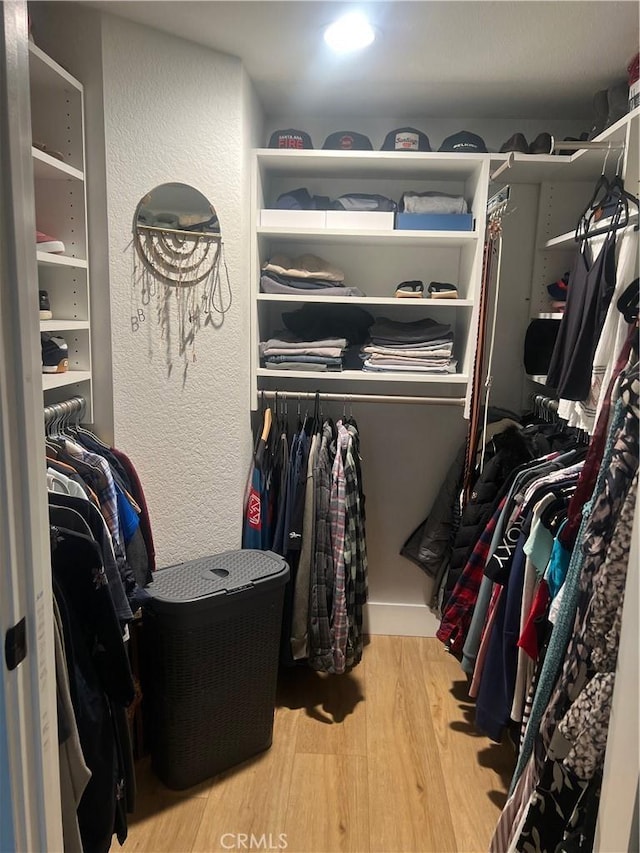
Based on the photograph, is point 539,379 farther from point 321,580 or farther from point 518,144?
point 321,580

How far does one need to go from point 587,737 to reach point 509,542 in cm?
75

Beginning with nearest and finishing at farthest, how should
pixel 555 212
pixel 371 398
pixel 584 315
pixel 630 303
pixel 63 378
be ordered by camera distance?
1. pixel 630 303
2. pixel 584 315
3. pixel 63 378
4. pixel 371 398
5. pixel 555 212

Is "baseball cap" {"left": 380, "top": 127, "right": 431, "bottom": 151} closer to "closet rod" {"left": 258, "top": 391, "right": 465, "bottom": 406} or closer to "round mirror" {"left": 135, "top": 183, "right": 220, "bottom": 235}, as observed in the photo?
"round mirror" {"left": 135, "top": 183, "right": 220, "bottom": 235}

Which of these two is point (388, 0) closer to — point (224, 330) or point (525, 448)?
point (224, 330)

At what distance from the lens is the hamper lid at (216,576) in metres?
1.83

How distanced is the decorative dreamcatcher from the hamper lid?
665mm

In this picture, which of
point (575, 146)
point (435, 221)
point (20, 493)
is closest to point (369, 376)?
point (435, 221)

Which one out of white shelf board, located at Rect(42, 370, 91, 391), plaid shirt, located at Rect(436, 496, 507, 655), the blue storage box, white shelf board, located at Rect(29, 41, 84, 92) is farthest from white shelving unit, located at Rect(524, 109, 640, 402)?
white shelf board, located at Rect(42, 370, 91, 391)

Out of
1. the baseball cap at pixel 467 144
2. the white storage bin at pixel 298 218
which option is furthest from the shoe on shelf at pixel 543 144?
the white storage bin at pixel 298 218

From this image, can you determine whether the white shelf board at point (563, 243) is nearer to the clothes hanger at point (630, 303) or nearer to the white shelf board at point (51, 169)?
the clothes hanger at point (630, 303)

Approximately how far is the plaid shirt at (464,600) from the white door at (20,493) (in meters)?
1.47

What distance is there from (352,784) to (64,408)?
4.90 ft

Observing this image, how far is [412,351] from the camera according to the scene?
2.28 m

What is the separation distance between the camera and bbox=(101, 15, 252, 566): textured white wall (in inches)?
74.8
